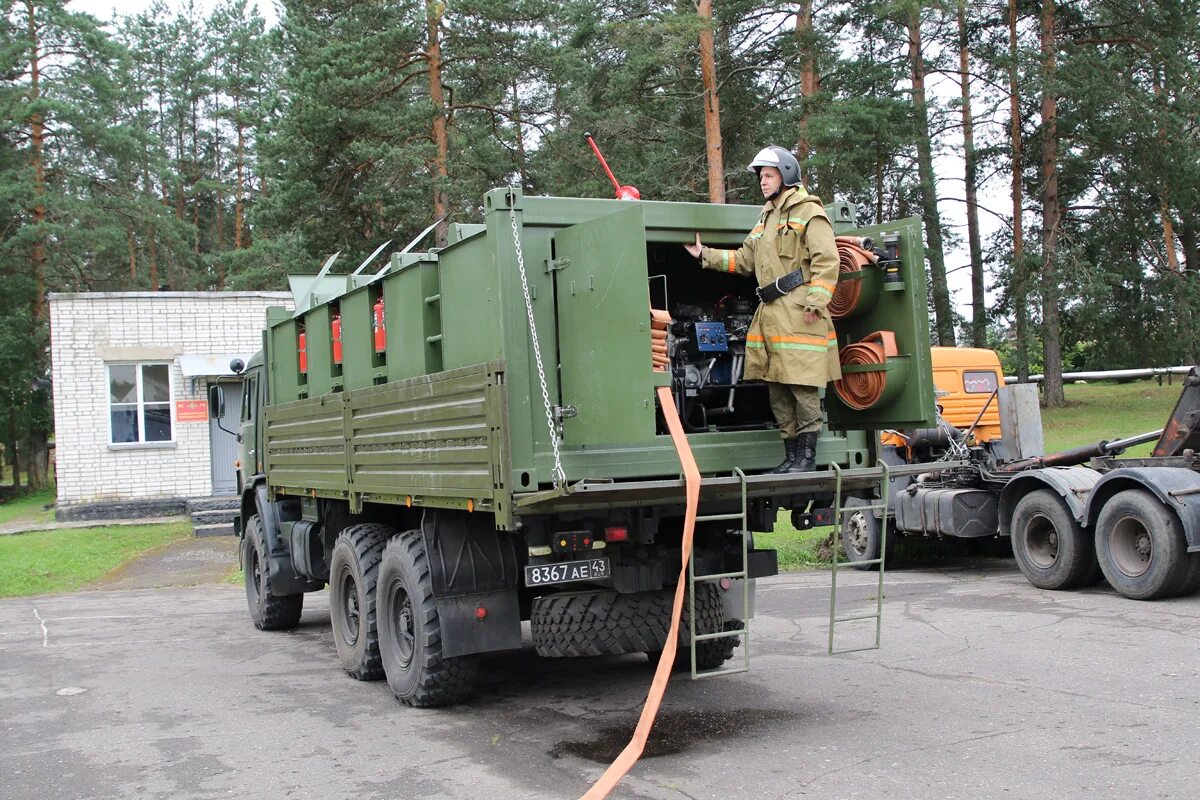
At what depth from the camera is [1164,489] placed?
384 inches

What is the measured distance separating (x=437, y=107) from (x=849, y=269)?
741 inches

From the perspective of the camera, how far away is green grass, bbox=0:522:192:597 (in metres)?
15.5

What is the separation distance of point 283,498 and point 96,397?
13.8m

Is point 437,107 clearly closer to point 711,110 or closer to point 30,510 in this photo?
point 711,110

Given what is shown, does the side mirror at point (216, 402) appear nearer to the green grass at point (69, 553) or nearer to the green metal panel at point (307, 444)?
the green metal panel at point (307, 444)

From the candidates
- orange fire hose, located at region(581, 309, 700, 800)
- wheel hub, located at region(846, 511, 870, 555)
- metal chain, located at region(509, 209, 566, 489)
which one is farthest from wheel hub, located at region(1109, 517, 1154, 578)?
metal chain, located at region(509, 209, 566, 489)

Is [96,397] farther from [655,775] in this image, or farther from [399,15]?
[655,775]

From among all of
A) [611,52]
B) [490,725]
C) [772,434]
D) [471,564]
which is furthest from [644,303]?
[611,52]

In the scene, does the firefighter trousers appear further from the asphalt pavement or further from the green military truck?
the asphalt pavement

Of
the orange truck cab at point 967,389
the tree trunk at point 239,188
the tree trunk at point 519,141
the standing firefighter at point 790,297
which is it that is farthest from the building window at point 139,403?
the tree trunk at point 239,188

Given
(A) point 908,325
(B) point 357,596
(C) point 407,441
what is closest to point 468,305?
(C) point 407,441

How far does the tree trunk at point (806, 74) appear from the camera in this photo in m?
24.1

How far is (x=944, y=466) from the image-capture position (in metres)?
6.45

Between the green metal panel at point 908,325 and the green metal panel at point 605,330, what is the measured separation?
1.65m
